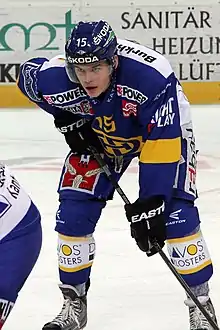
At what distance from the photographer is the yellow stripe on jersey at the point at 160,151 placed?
2.41 meters

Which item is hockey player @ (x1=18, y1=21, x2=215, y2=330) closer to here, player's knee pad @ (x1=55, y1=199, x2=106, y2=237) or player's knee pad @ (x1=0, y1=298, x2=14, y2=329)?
player's knee pad @ (x1=55, y1=199, x2=106, y2=237)

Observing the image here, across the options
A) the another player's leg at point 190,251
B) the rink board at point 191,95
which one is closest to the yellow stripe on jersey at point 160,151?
the another player's leg at point 190,251

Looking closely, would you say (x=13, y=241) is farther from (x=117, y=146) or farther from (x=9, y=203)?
(x=117, y=146)

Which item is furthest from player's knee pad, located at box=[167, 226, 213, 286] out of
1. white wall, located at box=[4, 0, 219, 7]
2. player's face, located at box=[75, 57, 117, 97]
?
white wall, located at box=[4, 0, 219, 7]

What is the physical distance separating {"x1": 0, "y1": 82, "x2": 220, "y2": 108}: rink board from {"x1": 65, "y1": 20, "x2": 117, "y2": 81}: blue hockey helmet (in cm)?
633

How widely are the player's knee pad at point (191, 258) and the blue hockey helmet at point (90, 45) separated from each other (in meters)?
0.56

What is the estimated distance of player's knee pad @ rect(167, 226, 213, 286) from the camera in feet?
8.57

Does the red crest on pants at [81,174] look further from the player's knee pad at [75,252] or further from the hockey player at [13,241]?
the hockey player at [13,241]

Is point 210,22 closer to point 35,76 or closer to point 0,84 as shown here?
point 0,84

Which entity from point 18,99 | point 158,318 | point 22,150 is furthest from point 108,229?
point 18,99

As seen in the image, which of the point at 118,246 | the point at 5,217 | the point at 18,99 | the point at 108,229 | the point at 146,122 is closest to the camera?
the point at 5,217

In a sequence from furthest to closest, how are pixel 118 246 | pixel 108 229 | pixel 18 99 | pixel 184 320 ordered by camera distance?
pixel 18 99, pixel 108 229, pixel 118 246, pixel 184 320

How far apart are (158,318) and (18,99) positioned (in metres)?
6.15

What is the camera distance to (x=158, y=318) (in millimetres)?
2836
